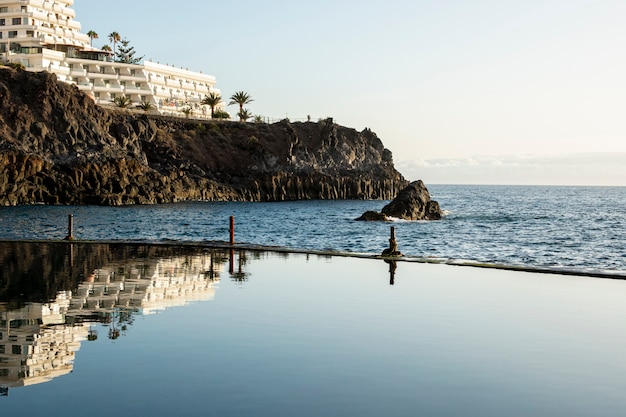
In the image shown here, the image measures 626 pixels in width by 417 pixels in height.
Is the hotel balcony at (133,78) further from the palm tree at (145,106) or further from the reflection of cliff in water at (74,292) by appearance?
the reflection of cliff in water at (74,292)

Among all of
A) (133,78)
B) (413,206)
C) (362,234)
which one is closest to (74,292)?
(362,234)

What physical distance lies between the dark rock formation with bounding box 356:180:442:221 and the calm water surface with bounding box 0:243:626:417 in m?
42.7

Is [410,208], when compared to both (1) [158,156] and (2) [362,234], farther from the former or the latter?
(1) [158,156]

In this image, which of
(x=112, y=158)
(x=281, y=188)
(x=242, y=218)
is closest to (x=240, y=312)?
(x=242, y=218)

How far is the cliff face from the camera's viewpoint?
8694 cm

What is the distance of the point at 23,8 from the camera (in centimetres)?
12950

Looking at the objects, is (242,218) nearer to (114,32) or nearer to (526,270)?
(526,270)

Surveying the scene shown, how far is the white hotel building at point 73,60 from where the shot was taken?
407ft

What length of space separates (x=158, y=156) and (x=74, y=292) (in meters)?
96.1

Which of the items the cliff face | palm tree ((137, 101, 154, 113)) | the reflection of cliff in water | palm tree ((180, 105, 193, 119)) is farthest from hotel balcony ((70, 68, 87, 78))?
the reflection of cliff in water

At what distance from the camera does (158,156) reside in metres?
112

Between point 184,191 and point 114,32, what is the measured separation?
67.9 m

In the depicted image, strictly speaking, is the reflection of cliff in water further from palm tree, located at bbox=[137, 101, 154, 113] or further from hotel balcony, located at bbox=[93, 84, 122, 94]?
hotel balcony, located at bbox=[93, 84, 122, 94]

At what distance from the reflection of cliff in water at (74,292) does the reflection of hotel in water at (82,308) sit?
15 mm
